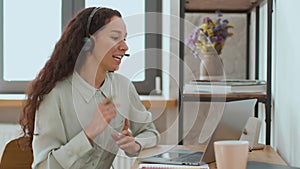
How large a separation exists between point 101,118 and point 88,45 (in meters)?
0.29

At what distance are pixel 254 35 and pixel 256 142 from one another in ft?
2.40

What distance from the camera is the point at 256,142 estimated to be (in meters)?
A: 1.78

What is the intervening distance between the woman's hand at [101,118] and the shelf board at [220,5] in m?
0.94

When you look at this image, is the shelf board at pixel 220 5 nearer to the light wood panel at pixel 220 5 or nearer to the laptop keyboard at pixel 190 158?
the light wood panel at pixel 220 5

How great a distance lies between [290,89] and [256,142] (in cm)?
32

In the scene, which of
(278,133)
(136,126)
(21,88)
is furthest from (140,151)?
(21,88)

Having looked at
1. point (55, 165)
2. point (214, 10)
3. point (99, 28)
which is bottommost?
point (55, 165)

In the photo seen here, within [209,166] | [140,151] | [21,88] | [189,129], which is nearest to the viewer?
[209,166]

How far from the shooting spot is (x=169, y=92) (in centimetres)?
246

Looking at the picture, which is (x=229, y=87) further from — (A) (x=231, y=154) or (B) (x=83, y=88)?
(A) (x=231, y=154)

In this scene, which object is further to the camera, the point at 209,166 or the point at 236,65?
the point at 236,65

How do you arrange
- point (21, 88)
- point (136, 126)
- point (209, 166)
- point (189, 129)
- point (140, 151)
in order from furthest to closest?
1. point (21, 88)
2. point (189, 129)
3. point (136, 126)
4. point (140, 151)
5. point (209, 166)

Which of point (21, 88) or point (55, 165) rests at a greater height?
point (21, 88)

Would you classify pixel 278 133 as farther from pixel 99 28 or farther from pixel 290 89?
pixel 99 28
